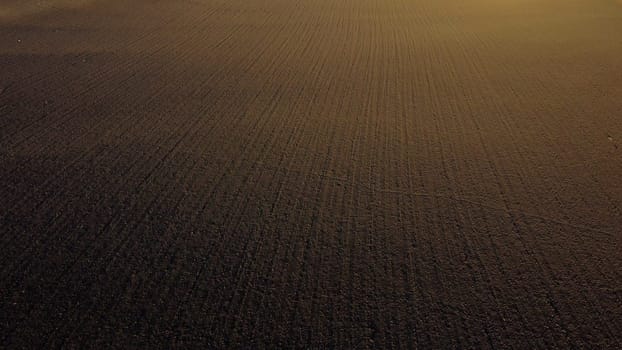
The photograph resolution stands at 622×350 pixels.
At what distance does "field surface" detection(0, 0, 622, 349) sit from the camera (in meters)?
3.83

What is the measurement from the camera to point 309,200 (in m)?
5.39

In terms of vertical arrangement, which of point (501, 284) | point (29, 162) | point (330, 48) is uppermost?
point (330, 48)

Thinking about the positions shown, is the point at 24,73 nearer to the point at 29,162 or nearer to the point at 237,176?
the point at 29,162

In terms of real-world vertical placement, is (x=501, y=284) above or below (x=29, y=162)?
below

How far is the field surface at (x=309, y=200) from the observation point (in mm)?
3832

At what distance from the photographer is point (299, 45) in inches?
487

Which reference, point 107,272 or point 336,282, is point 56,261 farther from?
point 336,282

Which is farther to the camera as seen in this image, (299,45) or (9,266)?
(299,45)

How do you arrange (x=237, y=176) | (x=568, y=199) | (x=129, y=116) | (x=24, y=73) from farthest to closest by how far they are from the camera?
(x=24, y=73) → (x=129, y=116) → (x=237, y=176) → (x=568, y=199)

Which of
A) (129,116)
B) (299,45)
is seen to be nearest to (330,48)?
(299,45)

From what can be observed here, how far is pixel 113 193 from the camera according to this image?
18.0 ft

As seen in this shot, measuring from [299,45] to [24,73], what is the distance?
6667 millimetres

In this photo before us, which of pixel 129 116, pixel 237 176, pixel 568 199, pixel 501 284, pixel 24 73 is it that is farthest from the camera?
pixel 24 73

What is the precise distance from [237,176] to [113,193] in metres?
1.54
